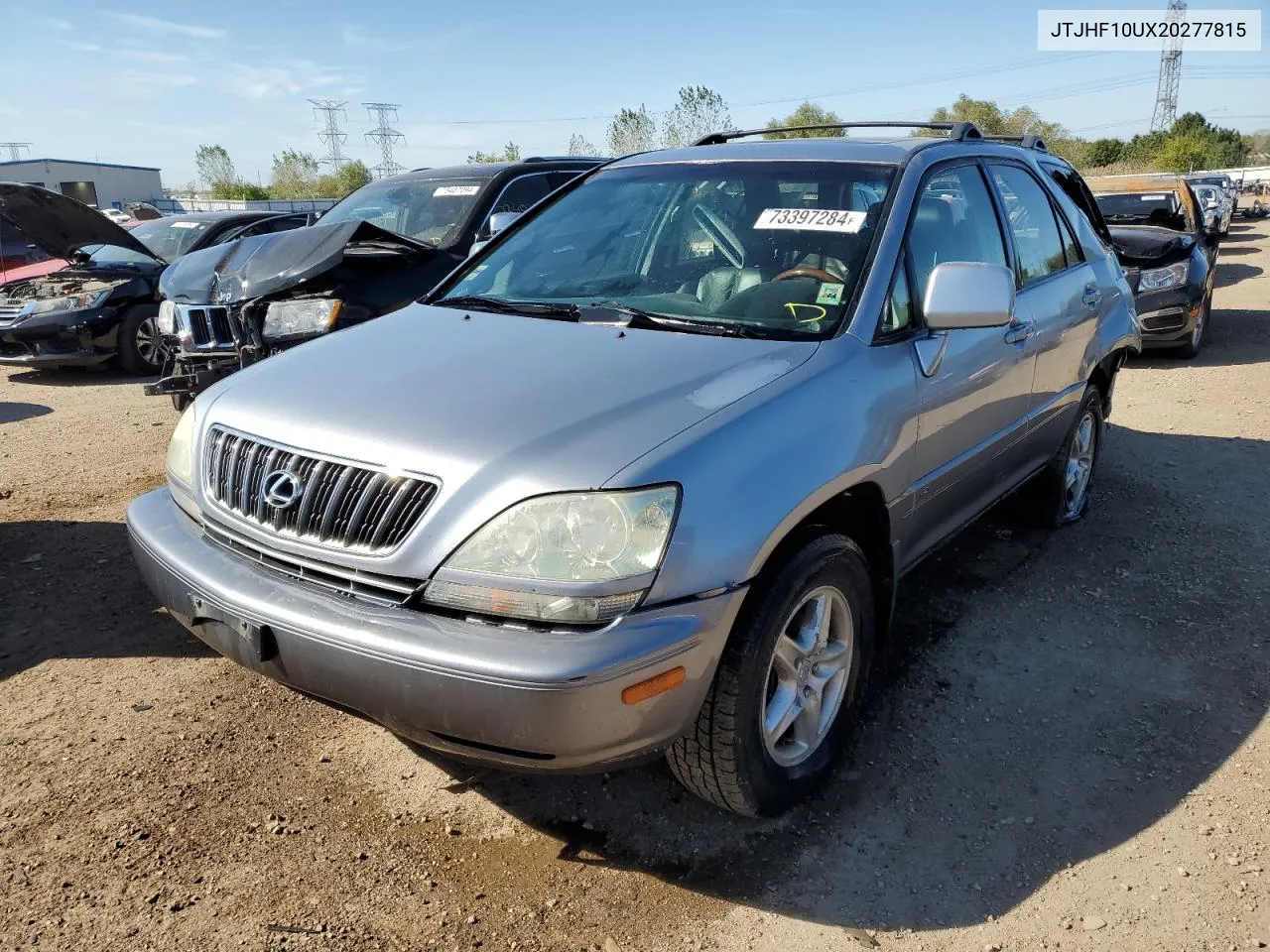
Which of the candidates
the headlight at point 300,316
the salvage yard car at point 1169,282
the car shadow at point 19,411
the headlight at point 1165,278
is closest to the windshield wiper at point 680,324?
the headlight at point 300,316

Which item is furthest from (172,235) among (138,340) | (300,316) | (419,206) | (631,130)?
(631,130)

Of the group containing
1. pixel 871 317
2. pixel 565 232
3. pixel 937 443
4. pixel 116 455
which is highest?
pixel 565 232

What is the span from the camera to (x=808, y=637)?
2.62 m

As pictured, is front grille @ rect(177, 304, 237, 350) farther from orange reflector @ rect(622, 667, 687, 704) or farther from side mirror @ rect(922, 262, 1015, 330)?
orange reflector @ rect(622, 667, 687, 704)

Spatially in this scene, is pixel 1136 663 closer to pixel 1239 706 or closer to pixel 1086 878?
pixel 1239 706

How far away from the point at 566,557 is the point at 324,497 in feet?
2.17

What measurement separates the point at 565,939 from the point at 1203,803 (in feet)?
6.31

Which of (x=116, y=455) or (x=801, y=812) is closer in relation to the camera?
(x=801, y=812)

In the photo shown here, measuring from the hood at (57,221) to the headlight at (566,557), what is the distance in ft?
23.4

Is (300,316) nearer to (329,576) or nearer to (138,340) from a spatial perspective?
(329,576)

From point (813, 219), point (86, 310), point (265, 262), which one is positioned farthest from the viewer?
point (86, 310)

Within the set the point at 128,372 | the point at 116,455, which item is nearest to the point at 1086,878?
A: the point at 116,455

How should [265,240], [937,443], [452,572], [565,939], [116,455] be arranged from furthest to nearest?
[116,455], [265,240], [937,443], [565,939], [452,572]

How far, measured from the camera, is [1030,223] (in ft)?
13.4
